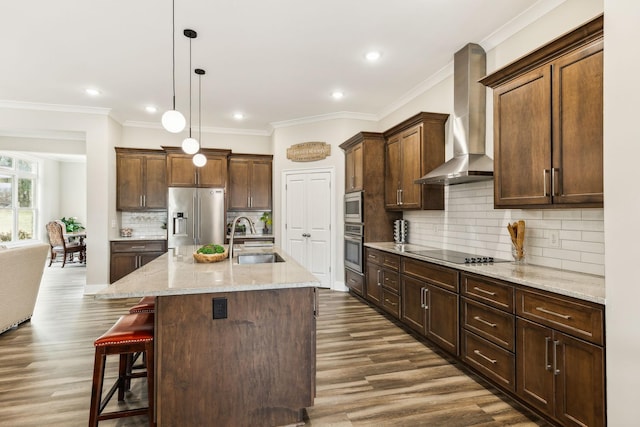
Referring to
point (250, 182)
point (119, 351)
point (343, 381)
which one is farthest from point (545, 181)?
point (250, 182)

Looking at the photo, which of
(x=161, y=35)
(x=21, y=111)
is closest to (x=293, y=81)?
(x=161, y=35)

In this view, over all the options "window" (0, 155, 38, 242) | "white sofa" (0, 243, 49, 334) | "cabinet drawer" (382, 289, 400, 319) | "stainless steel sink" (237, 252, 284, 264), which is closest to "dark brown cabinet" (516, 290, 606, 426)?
"cabinet drawer" (382, 289, 400, 319)

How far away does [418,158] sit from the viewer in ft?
13.1

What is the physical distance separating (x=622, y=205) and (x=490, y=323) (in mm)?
1215

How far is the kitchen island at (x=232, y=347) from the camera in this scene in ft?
6.14

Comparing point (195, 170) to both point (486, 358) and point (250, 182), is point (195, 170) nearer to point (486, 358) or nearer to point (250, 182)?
point (250, 182)

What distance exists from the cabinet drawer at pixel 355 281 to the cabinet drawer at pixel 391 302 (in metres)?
0.72

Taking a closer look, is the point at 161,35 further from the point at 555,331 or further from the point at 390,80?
the point at 555,331

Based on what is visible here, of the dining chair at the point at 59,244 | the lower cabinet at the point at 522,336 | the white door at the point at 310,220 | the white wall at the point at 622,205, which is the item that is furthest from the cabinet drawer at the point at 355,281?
the dining chair at the point at 59,244

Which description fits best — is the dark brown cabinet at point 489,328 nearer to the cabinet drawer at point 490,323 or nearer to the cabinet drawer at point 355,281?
the cabinet drawer at point 490,323

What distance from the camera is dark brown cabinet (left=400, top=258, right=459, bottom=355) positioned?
9.45ft

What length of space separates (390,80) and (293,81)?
127cm

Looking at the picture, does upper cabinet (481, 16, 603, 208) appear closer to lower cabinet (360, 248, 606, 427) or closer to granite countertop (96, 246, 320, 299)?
lower cabinet (360, 248, 606, 427)

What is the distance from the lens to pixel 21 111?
5148 mm
